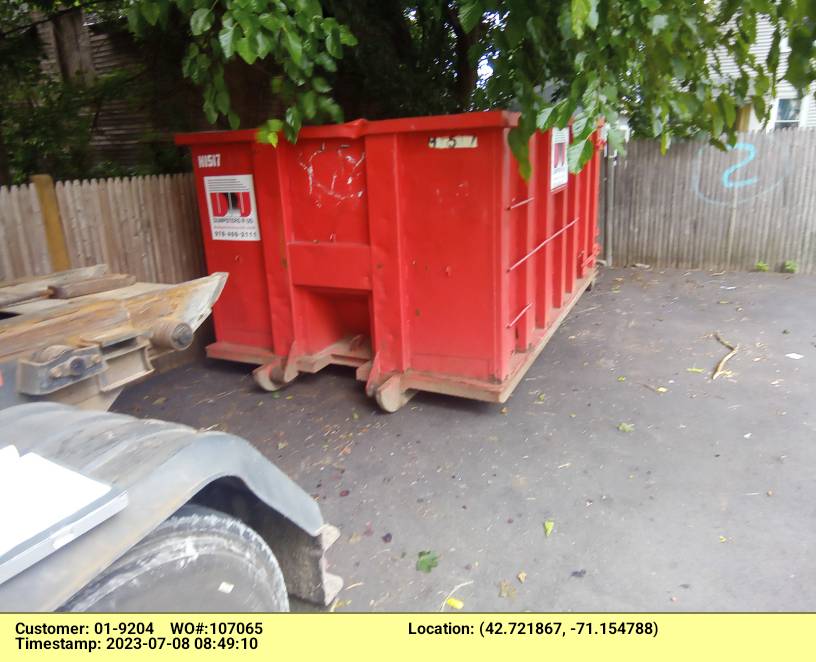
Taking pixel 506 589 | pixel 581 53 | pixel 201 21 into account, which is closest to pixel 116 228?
pixel 201 21

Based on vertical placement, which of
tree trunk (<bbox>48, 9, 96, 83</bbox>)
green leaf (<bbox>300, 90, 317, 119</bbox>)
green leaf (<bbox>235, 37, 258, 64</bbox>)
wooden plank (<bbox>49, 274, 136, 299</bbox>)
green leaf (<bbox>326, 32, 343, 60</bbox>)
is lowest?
wooden plank (<bbox>49, 274, 136, 299</bbox>)

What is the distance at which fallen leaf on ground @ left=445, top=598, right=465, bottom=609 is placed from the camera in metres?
2.86

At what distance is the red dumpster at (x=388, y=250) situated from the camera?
175 inches

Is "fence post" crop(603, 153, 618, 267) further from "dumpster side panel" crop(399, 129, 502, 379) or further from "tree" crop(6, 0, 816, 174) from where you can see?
"dumpster side panel" crop(399, 129, 502, 379)

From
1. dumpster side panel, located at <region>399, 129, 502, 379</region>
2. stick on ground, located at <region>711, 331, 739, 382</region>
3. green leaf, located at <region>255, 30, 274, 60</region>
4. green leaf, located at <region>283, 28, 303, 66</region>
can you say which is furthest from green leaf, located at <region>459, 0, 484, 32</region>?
stick on ground, located at <region>711, 331, 739, 382</region>

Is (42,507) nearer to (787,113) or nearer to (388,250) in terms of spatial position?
(388,250)

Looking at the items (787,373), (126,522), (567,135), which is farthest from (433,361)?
(126,522)

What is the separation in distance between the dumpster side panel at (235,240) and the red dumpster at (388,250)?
1cm

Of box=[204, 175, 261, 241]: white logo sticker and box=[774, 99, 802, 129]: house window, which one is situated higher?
box=[774, 99, 802, 129]: house window

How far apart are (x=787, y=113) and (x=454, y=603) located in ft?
55.7

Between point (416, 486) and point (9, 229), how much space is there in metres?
4.02

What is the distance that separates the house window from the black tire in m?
17.5

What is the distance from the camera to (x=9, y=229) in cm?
502

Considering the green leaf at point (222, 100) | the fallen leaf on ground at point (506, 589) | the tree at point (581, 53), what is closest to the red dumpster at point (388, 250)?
the tree at point (581, 53)
